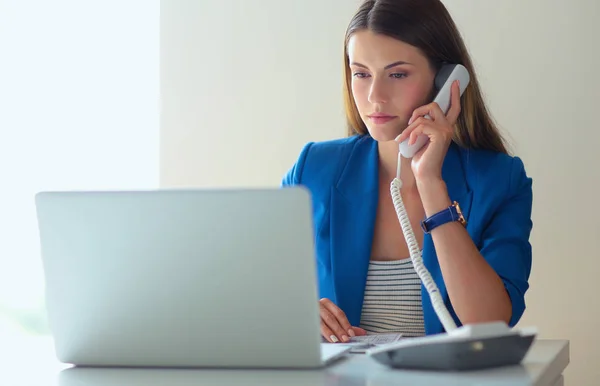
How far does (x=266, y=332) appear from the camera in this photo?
120 centimetres

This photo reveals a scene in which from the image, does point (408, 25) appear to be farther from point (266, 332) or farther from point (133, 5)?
point (133, 5)

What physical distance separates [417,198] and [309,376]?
3.38ft

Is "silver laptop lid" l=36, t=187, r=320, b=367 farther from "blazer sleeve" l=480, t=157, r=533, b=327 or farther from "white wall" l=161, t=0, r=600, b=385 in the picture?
"white wall" l=161, t=0, r=600, b=385

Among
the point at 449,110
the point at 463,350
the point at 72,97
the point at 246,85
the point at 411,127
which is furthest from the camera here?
the point at 72,97

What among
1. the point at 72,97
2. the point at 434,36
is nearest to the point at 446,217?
the point at 434,36

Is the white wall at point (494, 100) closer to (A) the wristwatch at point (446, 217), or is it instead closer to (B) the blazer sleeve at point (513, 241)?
(B) the blazer sleeve at point (513, 241)

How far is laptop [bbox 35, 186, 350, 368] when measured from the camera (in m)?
1.16

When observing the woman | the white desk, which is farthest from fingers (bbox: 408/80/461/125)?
the white desk

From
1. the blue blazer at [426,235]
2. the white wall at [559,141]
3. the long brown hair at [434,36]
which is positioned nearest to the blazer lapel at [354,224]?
the blue blazer at [426,235]

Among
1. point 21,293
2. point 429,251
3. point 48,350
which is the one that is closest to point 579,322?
point 429,251

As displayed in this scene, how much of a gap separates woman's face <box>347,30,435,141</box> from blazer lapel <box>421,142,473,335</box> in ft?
0.57

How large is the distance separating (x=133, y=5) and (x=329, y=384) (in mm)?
2830

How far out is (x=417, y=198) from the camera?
215cm

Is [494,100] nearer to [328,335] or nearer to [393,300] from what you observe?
[393,300]
